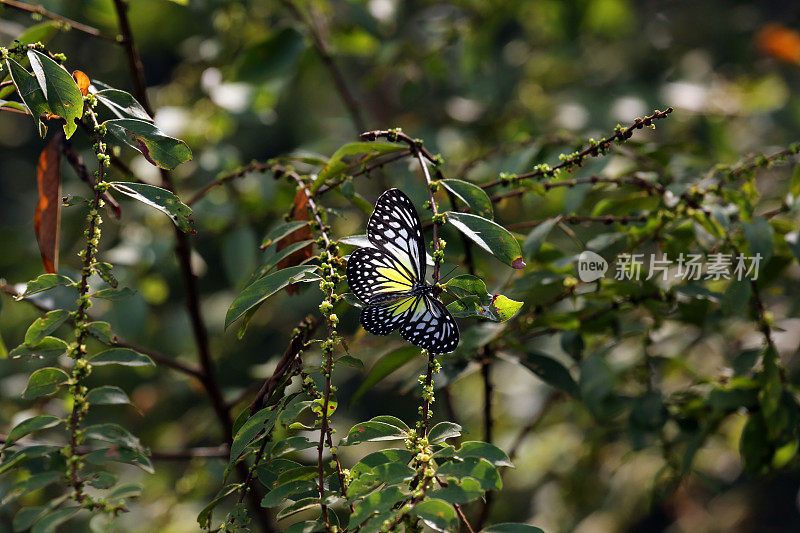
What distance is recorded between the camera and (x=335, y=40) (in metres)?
1.57

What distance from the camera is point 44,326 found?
2.43ft

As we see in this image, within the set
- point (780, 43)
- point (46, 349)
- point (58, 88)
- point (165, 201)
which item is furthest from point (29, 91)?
point (780, 43)

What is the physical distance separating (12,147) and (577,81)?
1.91 meters

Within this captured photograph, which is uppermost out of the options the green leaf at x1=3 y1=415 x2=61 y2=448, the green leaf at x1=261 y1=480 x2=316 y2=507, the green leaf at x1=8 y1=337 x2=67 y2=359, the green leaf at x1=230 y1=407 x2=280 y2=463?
the green leaf at x1=8 y1=337 x2=67 y2=359

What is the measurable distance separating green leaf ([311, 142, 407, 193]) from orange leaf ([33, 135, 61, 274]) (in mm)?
317

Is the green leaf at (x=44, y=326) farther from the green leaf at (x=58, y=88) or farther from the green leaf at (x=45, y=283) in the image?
the green leaf at (x=58, y=88)

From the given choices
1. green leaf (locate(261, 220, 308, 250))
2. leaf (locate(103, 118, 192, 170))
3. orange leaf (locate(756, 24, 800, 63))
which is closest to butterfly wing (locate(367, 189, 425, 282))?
green leaf (locate(261, 220, 308, 250))

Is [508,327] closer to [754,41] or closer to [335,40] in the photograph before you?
[335,40]

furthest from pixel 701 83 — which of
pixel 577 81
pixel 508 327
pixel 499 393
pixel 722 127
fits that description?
pixel 508 327

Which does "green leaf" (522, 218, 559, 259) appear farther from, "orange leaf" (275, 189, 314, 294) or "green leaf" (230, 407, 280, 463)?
"green leaf" (230, 407, 280, 463)

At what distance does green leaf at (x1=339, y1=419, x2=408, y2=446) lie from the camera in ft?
2.21

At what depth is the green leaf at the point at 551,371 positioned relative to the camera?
40.4 inches

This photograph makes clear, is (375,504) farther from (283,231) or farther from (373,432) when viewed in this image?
(283,231)

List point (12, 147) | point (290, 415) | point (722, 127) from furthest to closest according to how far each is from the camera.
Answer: point (12, 147)
point (722, 127)
point (290, 415)
